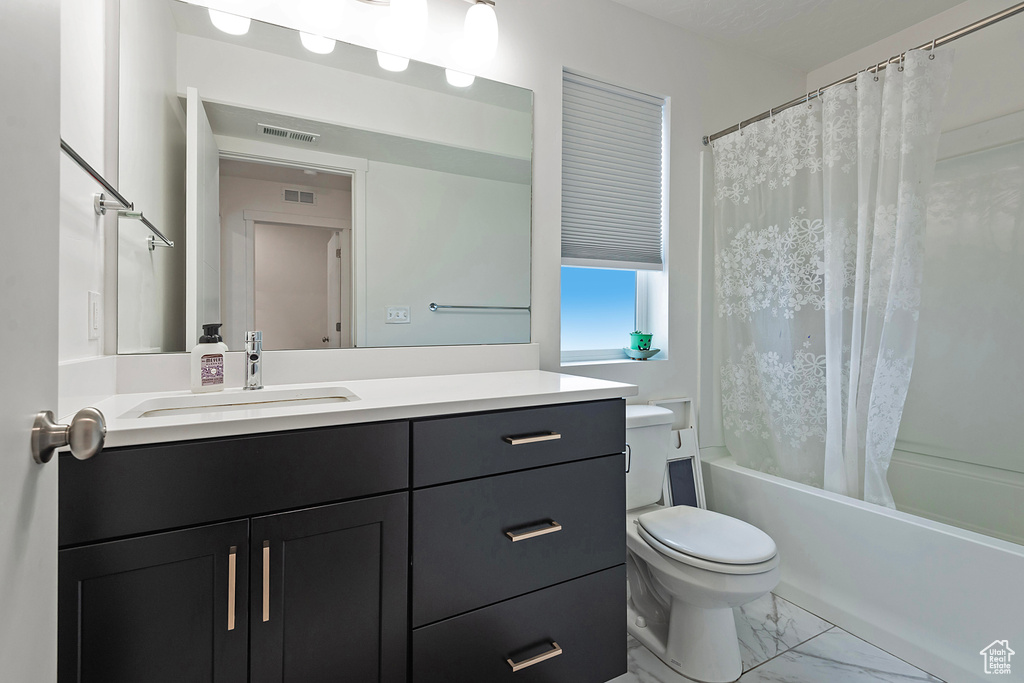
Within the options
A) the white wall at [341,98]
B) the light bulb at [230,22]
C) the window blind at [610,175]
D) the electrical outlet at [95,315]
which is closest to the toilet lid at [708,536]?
the window blind at [610,175]

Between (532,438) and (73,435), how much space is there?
88 centimetres

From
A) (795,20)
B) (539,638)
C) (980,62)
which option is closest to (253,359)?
(539,638)

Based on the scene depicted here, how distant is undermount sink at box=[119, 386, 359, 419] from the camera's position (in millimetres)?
1115

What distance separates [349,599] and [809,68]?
3.23 m

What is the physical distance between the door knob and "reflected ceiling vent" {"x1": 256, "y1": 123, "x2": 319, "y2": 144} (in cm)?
117

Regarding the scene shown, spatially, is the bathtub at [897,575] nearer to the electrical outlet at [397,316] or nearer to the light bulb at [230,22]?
the electrical outlet at [397,316]

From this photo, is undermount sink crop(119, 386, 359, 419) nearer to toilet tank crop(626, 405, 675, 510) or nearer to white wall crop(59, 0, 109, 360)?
white wall crop(59, 0, 109, 360)

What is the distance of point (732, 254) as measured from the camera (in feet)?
7.26

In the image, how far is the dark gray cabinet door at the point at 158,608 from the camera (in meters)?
0.78

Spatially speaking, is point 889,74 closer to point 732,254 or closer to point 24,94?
point 732,254

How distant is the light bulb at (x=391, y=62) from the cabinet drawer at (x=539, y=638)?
1630mm

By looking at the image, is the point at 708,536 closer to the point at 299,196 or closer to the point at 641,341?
the point at 641,341

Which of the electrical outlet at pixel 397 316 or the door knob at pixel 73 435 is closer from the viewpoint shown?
the door knob at pixel 73 435

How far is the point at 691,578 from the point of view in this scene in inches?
56.7
